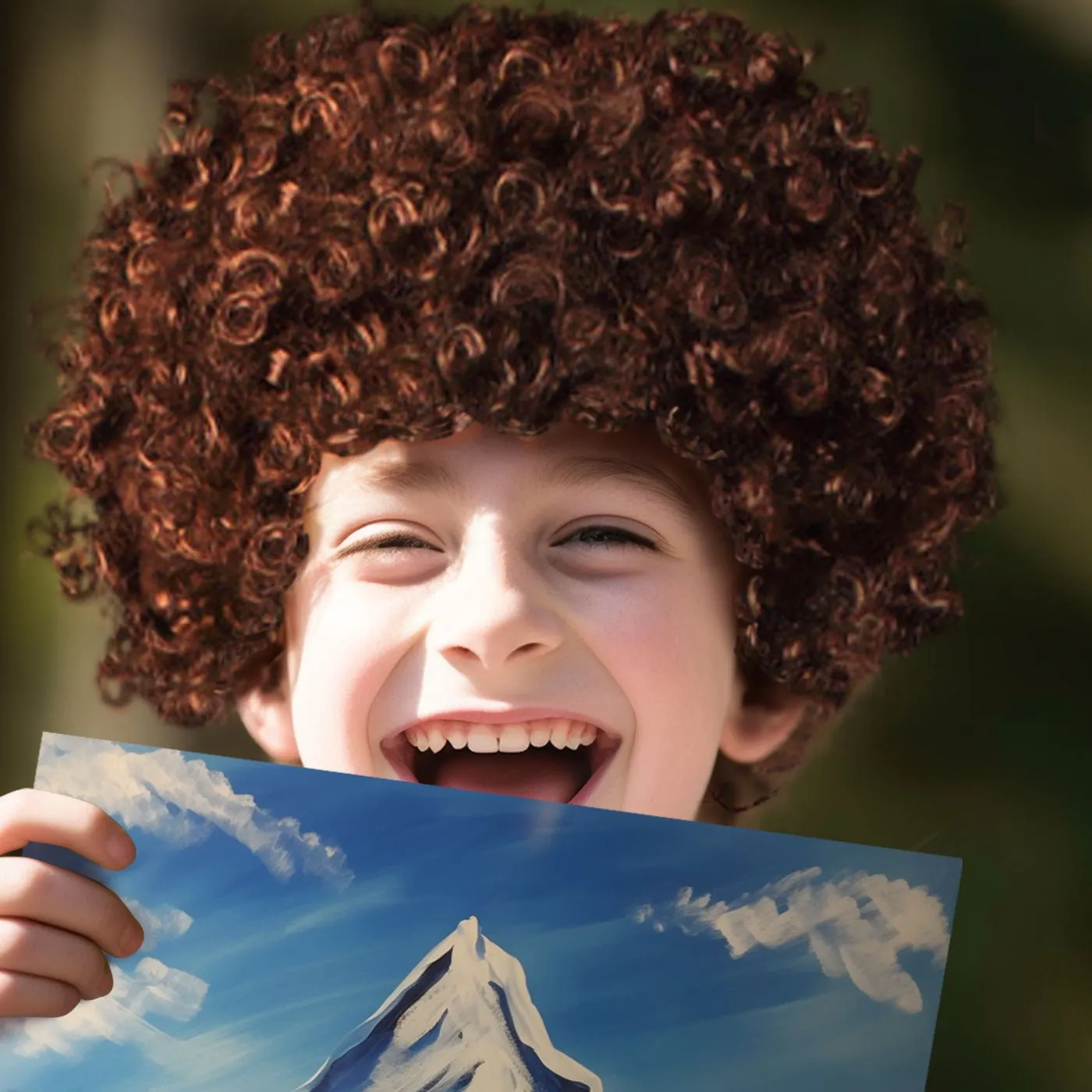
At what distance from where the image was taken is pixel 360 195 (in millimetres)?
735

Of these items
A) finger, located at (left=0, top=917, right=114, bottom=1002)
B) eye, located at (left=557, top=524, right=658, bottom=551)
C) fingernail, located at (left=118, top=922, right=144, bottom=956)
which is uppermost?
eye, located at (left=557, top=524, right=658, bottom=551)

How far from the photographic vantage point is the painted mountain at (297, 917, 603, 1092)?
65cm

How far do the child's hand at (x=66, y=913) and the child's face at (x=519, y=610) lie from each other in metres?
0.15

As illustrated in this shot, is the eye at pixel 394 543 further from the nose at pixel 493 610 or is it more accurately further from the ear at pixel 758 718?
the ear at pixel 758 718

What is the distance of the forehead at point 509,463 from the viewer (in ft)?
2.46

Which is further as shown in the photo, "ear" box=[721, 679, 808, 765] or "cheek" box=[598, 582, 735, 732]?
"ear" box=[721, 679, 808, 765]

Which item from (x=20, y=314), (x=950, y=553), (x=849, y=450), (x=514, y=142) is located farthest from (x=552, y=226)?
(x=20, y=314)

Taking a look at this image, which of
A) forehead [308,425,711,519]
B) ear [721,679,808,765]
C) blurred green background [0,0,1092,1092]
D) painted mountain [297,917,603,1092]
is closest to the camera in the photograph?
painted mountain [297,917,603,1092]

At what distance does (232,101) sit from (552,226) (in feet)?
0.76

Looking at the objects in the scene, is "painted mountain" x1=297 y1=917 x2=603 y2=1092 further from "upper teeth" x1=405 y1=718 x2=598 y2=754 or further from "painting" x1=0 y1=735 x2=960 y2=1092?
"upper teeth" x1=405 y1=718 x2=598 y2=754

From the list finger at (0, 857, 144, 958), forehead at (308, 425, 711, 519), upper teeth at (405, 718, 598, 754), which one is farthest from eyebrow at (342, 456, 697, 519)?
finger at (0, 857, 144, 958)

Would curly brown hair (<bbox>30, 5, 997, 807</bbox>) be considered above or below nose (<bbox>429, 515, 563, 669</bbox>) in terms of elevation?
above

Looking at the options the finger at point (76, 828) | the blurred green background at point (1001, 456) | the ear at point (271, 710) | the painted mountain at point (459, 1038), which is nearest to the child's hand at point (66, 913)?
the finger at point (76, 828)

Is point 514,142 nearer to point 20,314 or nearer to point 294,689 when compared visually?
point 294,689
